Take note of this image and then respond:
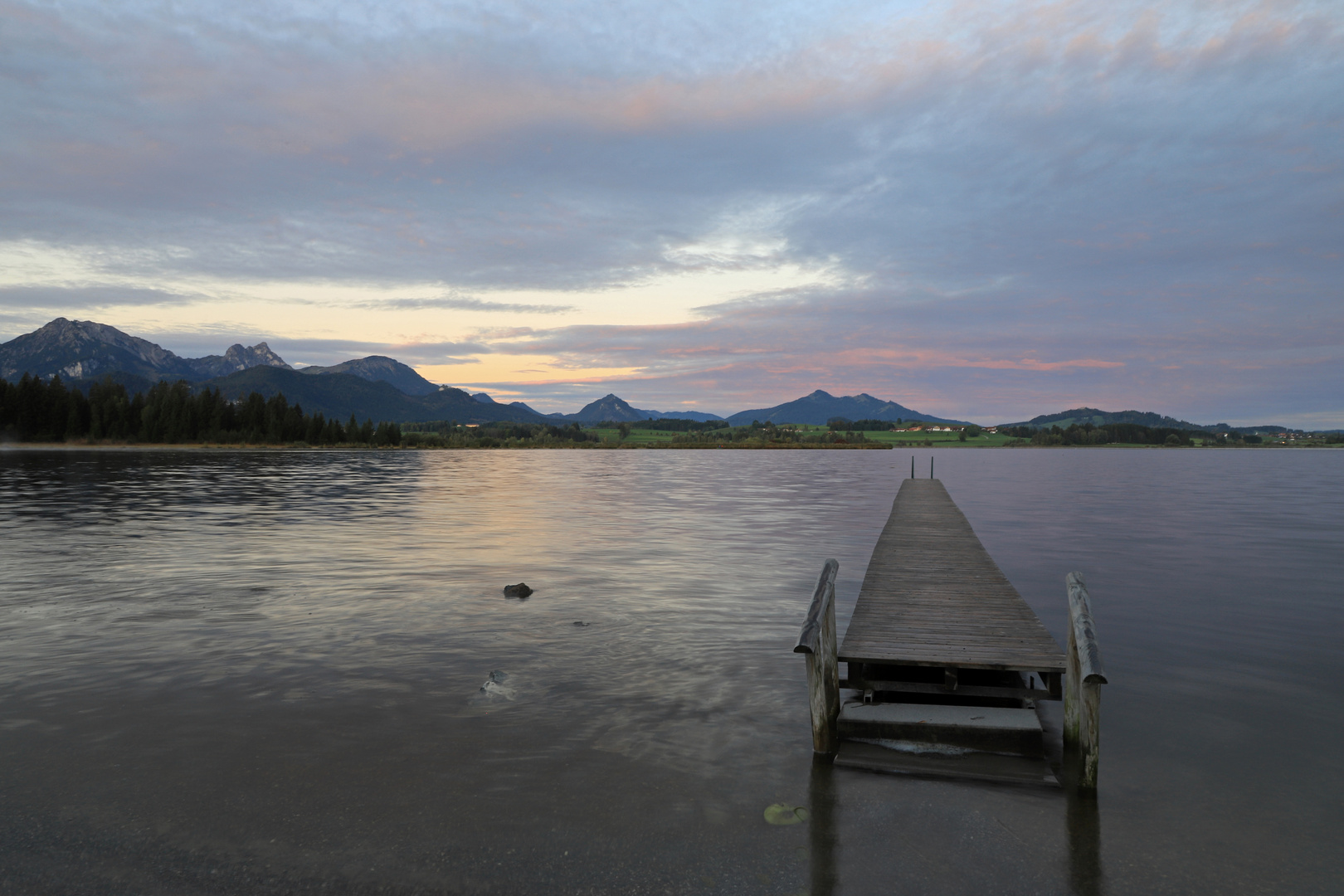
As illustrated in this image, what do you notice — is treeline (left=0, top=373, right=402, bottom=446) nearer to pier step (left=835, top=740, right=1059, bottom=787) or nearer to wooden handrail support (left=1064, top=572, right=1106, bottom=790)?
pier step (left=835, top=740, right=1059, bottom=787)

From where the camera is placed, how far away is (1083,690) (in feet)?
29.5

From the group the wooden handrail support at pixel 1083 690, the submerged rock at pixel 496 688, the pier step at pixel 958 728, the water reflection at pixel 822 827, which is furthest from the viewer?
the submerged rock at pixel 496 688

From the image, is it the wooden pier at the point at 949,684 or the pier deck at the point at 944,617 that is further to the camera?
the pier deck at the point at 944,617

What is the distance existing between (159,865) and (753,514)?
40267 mm

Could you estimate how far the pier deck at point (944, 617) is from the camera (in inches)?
436

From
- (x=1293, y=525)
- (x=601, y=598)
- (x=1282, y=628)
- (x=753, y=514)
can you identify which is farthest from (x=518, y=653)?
(x=1293, y=525)

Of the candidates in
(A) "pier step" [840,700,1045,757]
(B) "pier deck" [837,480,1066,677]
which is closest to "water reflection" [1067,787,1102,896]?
(A) "pier step" [840,700,1045,757]

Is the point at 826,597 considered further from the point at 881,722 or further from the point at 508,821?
the point at 508,821

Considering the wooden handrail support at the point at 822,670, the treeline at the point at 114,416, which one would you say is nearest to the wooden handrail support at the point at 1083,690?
the wooden handrail support at the point at 822,670

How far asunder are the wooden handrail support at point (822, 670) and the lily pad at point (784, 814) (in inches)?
62.6

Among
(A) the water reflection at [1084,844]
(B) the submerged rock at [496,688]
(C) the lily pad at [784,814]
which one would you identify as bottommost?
(B) the submerged rock at [496,688]

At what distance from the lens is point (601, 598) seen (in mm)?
20469

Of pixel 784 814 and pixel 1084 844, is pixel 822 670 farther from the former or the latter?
pixel 1084 844

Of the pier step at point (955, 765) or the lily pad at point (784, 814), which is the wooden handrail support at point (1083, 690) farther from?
the lily pad at point (784, 814)
